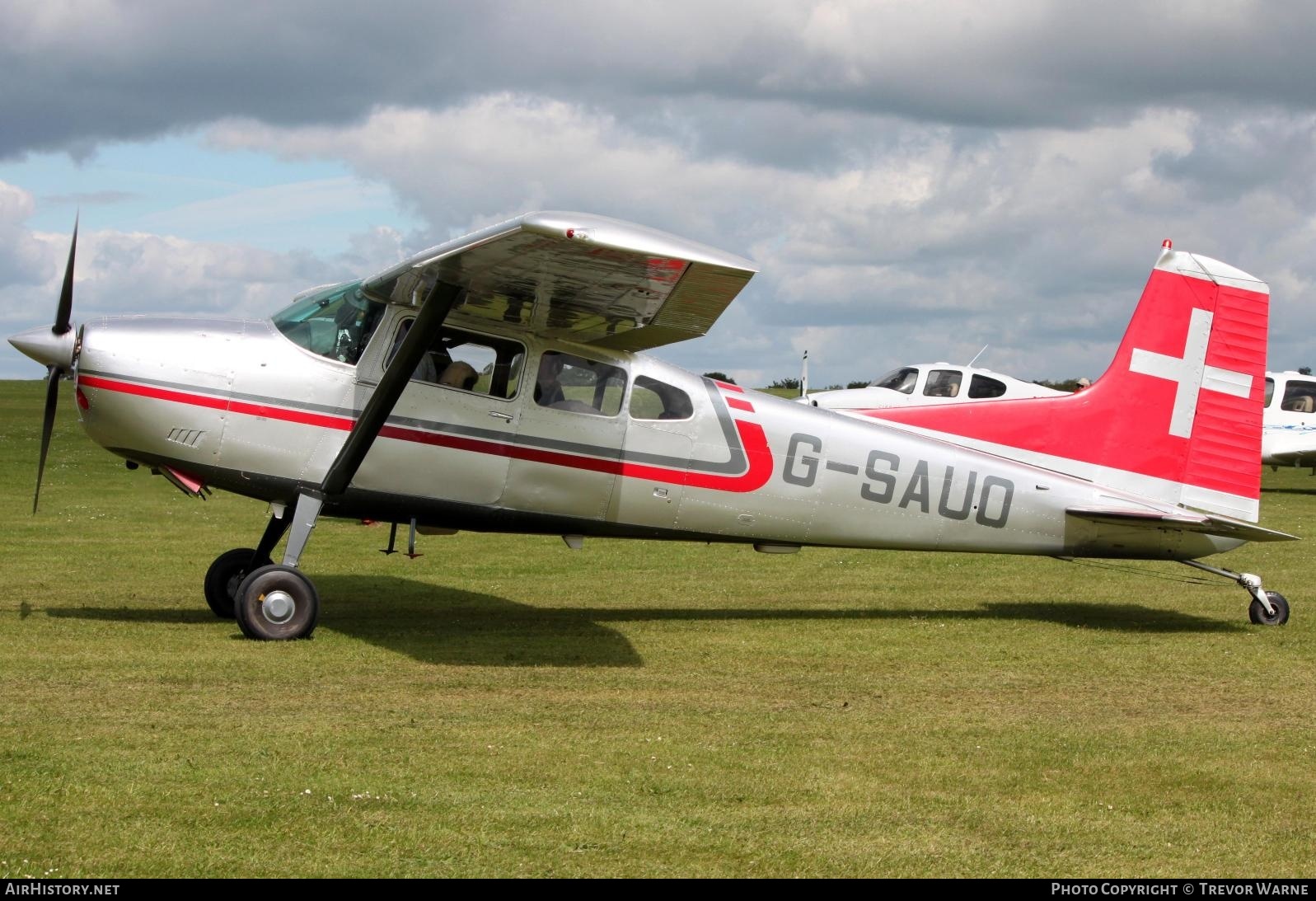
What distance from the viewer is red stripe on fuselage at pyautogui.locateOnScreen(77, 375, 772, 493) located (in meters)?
9.52

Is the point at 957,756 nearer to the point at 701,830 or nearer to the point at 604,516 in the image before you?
the point at 701,830

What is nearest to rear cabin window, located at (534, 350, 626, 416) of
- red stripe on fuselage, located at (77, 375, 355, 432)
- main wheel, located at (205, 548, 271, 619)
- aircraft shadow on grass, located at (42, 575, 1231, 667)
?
red stripe on fuselage, located at (77, 375, 355, 432)

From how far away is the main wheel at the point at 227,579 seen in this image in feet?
35.1

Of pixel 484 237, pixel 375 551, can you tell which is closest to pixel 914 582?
pixel 375 551

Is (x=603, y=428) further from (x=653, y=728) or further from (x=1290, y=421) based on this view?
(x=1290, y=421)

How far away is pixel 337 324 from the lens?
9.96 meters

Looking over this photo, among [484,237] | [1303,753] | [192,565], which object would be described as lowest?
[192,565]

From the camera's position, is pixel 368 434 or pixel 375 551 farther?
pixel 375 551

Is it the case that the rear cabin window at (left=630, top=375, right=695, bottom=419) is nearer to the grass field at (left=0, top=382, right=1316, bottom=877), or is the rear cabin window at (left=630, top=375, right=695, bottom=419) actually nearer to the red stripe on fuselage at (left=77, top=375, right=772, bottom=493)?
the red stripe on fuselage at (left=77, top=375, right=772, bottom=493)

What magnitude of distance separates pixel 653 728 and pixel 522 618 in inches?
160

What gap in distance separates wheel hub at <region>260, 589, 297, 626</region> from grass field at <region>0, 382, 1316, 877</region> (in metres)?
0.26

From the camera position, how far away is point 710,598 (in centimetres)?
1261

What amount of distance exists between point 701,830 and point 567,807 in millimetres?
632
